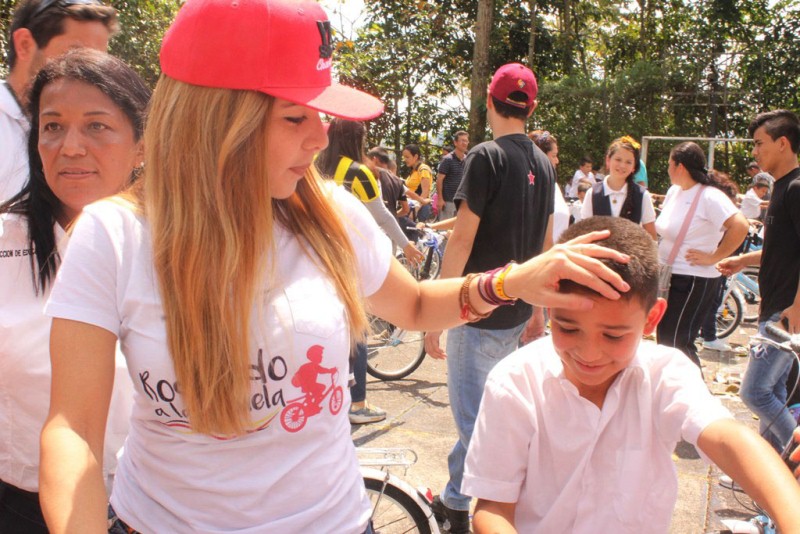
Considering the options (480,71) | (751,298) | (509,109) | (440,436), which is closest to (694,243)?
(440,436)

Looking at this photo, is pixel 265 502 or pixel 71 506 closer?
pixel 71 506

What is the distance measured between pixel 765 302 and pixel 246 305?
3.80m

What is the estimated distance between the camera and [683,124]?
65.6 ft

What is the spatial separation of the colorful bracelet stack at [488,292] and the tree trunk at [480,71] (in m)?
18.1

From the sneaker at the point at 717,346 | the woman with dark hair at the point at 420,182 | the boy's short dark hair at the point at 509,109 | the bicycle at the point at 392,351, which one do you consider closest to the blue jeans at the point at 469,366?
the boy's short dark hair at the point at 509,109

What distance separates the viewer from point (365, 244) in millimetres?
1808

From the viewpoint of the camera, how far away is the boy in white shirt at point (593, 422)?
5.85 feet

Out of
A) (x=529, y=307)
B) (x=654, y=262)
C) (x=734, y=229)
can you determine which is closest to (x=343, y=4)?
(x=734, y=229)

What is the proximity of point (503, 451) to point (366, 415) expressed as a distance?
3331mm

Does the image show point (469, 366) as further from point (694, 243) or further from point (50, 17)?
point (694, 243)

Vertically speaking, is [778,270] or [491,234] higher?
[491,234]

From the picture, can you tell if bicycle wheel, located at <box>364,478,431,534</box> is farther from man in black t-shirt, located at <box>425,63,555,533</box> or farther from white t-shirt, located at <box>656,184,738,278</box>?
white t-shirt, located at <box>656,184,738,278</box>

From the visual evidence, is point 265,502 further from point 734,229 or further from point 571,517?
point 734,229

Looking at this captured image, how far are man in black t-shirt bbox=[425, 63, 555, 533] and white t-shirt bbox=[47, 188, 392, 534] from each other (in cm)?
178
